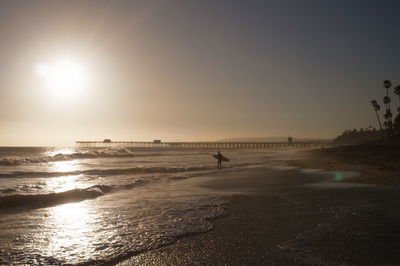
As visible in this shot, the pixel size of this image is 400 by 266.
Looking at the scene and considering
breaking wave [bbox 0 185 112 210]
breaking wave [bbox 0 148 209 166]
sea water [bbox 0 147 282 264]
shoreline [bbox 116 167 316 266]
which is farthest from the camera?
breaking wave [bbox 0 148 209 166]

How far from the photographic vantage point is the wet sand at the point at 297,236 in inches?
264

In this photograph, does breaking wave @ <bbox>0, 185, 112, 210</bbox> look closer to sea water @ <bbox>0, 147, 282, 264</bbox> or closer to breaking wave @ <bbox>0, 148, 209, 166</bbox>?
sea water @ <bbox>0, 147, 282, 264</bbox>

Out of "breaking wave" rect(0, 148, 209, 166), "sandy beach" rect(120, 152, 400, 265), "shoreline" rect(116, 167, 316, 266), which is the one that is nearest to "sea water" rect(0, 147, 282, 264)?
"shoreline" rect(116, 167, 316, 266)

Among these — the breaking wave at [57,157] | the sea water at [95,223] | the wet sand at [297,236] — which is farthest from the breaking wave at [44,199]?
the breaking wave at [57,157]

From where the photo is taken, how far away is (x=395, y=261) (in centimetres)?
631

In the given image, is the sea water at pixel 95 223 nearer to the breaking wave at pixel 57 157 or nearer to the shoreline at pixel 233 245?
the shoreline at pixel 233 245

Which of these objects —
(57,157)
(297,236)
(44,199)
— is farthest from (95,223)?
(57,157)

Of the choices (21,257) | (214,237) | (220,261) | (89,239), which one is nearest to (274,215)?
(214,237)

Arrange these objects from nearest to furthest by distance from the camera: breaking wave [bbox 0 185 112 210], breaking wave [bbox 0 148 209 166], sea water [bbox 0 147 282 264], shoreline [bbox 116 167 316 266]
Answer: shoreline [bbox 116 167 316 266] < sea water [bbox 0 147 282 264] < breaking wave [bbox 0 185 112 210] < breaking wave [bbox 0 148 209 166]

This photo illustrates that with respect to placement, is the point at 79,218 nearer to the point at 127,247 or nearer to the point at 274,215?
the point at 127,247

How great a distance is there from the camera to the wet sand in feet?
22.0

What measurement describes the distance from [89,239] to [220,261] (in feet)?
11.5

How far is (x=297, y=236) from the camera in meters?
8.26

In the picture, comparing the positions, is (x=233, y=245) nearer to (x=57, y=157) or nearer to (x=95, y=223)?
(x=95, y=223)
